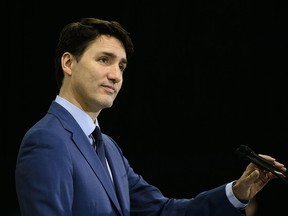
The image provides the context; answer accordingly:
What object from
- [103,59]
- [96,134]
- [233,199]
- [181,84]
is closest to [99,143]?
[96,134]

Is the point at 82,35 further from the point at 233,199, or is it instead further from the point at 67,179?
the point at 233,199

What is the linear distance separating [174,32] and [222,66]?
35cm

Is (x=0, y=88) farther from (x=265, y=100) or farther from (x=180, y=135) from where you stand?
(x=265, y=100)

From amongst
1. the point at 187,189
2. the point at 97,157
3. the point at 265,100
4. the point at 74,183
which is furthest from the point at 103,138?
the point at 265,100

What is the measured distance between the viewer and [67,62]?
1.79m

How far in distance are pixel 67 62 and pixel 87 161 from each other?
343 millimetres

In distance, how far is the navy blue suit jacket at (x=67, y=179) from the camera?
146 centimetres

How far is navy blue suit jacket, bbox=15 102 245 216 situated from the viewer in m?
1.46

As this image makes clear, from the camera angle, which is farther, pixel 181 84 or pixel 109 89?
pixel 181 84

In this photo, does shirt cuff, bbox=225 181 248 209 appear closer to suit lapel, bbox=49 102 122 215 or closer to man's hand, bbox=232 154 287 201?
man's hand, bbox=232 154 287 201

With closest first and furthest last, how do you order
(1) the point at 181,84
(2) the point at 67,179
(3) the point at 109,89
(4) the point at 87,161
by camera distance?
1. (2) the point at 67,179
2. (4) the point at 87,161
3. (3) the point at 109,89
4. (1) the point at 181,84

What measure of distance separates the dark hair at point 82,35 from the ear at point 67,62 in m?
0.01

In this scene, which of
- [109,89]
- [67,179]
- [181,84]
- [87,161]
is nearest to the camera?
[67,179]

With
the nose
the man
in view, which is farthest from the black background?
the nose
